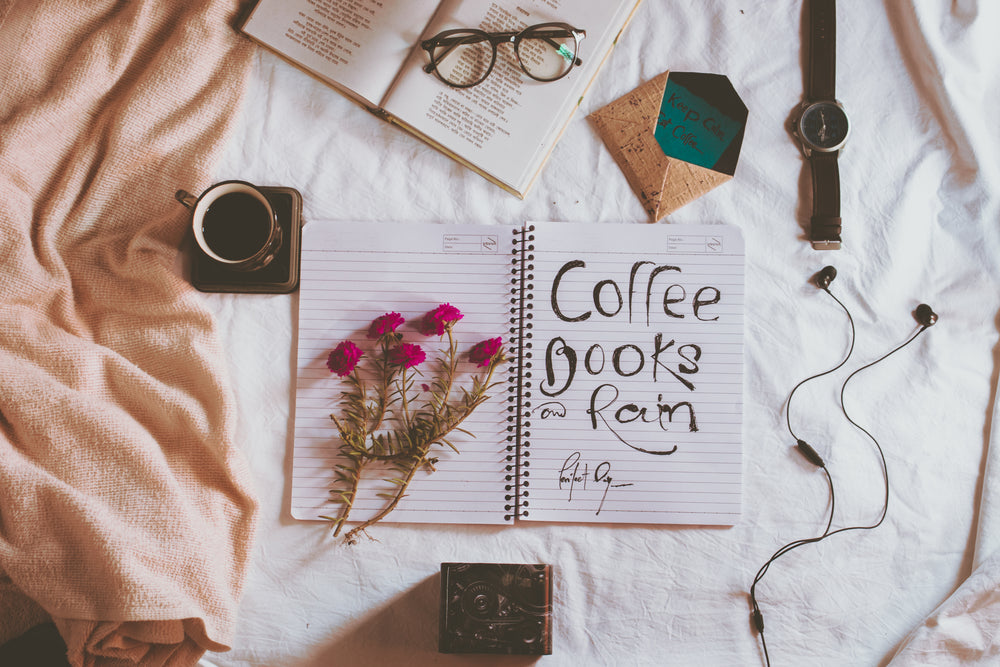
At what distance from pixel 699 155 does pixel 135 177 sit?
713 mm

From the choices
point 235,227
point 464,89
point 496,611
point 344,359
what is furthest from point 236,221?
point 496,611

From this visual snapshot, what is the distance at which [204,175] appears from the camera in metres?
0.83

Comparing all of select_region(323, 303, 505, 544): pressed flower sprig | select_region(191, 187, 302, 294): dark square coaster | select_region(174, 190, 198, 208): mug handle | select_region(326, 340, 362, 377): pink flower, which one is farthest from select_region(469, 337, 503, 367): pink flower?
select_region(174, 190, 198, 208): mug handle

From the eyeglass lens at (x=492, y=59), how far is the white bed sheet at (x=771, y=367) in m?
0.07

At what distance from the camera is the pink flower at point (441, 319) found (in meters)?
0.81

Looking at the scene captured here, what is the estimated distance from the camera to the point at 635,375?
2.77ft

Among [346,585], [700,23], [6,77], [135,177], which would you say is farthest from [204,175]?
[700,23]

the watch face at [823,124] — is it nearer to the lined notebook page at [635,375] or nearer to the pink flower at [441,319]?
the lined notebook page at [635,375]

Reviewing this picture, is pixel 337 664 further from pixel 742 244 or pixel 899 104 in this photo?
pixel 899 104

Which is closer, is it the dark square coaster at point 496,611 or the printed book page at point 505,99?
the dark square coaster at point 496,611

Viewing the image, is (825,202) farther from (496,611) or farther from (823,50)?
(496,611)
